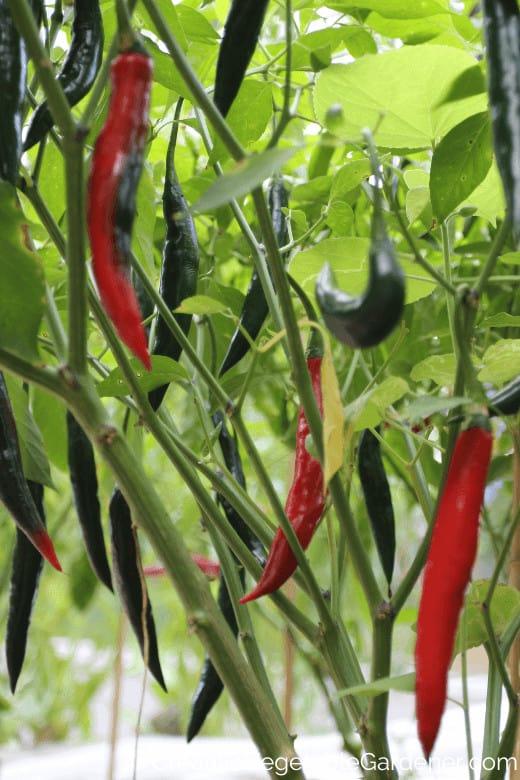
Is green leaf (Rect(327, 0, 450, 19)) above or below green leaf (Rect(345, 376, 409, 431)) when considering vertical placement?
above

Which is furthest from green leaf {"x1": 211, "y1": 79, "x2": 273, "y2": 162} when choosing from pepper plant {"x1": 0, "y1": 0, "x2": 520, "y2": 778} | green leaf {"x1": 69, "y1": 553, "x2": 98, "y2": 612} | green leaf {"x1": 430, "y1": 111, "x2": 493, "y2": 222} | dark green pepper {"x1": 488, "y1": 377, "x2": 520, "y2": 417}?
green leaf {"x1": 69, "y1": 553, "x2": 98, "y2": 612}

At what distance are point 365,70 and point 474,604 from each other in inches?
12.1

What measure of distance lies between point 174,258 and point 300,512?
175mm

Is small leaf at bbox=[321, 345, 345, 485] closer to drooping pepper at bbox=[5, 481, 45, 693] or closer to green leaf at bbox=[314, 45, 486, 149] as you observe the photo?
green leaf at bbox=[314, 45, 486, 149]

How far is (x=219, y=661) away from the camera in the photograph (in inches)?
17.0

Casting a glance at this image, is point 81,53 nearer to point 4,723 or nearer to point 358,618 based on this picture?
point 358,618

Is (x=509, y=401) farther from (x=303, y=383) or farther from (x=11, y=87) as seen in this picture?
(x=11, y=87)

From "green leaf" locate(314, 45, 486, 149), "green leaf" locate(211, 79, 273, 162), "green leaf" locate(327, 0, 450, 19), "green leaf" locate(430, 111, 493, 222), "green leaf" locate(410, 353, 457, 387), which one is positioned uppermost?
"green leaf" locate(327, 0, 450, 19)

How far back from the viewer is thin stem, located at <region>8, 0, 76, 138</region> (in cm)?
32

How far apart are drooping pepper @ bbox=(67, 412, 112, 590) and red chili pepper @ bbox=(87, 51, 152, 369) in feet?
0.83

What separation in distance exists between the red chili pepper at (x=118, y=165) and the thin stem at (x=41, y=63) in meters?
0.02

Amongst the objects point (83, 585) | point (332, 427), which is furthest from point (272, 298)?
point (83, 585)

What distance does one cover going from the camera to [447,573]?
350 millimetres

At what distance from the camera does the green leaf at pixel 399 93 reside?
45 cm
